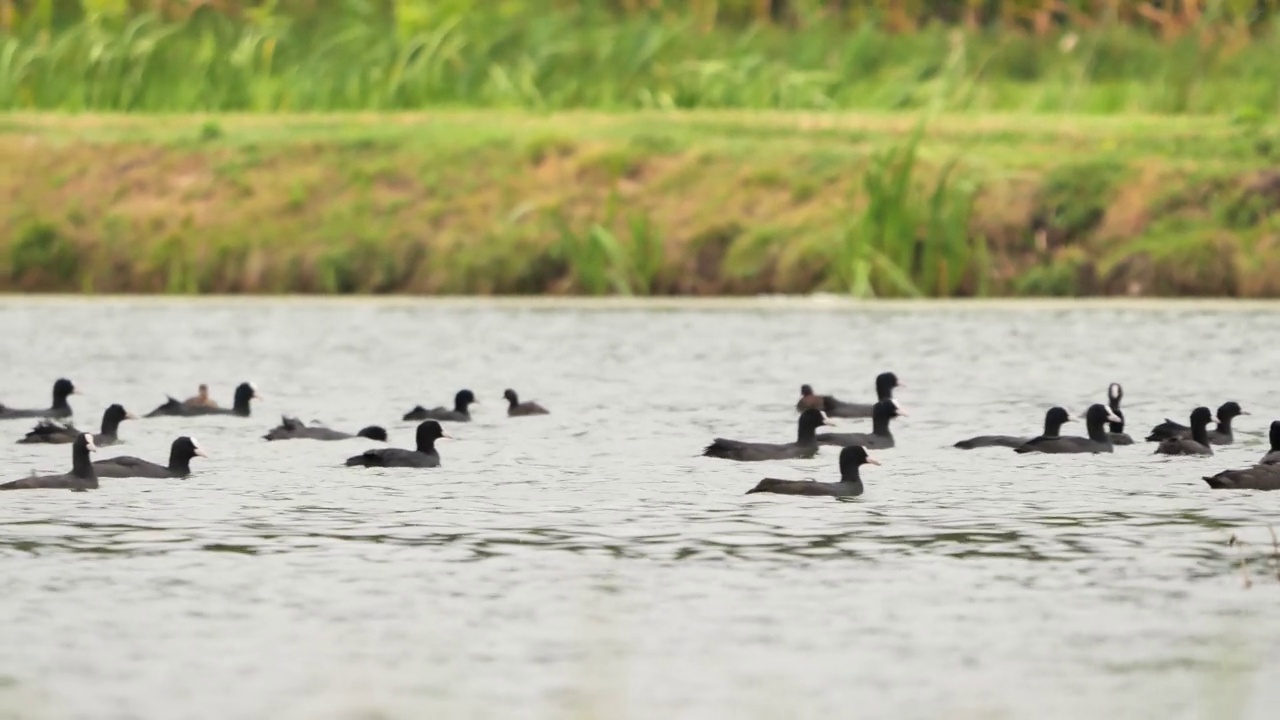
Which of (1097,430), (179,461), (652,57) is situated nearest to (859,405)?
(1097,430)

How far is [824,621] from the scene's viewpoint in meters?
12.6

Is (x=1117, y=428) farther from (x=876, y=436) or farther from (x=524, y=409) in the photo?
(x=524, y=409)

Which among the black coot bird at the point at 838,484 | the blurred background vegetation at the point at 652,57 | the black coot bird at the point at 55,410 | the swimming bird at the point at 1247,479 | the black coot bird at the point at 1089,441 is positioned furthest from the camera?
the blurred background vegetation at the point at 652,57

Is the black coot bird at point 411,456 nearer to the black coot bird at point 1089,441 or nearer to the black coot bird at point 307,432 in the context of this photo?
the black coot bird at point 307,432

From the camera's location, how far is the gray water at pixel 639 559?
11156 millimetres

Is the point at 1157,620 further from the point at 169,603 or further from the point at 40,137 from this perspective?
the point at 40,137

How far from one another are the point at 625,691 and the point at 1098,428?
9579mm

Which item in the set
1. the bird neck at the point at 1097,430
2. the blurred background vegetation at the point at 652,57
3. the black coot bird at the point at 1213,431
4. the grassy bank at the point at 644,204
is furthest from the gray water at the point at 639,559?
the blurred background vegetation at the point at 652,57

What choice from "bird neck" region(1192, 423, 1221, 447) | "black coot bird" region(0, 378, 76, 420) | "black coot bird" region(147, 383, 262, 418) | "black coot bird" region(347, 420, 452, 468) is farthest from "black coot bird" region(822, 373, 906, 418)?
"black coot bird" region(0, 378, 76, 420)

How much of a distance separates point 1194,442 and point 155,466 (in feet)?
→ 22.1

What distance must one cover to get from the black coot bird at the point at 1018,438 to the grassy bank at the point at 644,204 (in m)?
11.1

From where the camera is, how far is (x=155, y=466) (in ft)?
61.4

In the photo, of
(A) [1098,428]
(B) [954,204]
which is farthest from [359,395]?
(B) [954,204]

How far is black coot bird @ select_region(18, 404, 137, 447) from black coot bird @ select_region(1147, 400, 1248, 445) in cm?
738
